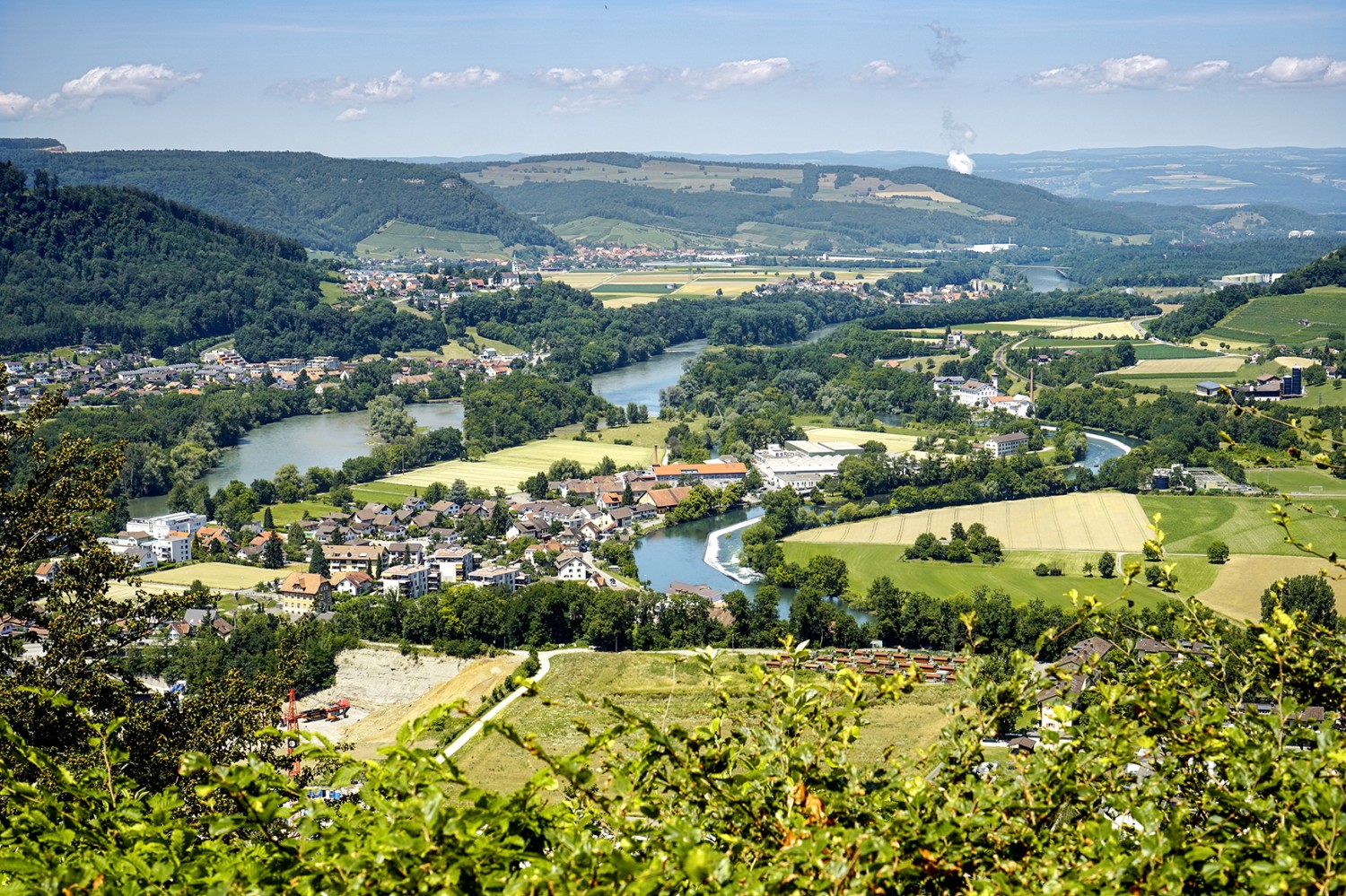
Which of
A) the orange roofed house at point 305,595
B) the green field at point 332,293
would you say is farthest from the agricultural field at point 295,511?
the green field at point 332,293

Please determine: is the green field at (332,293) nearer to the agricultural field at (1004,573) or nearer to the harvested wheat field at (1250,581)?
the agricultural field at (1004,573)

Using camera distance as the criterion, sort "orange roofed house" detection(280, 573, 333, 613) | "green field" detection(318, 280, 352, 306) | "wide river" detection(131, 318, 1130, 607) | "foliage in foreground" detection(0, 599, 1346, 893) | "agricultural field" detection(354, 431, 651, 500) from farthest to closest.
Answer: "green field" detection(318, 280, 352, 306) → "agricultural field" detection(354, 431, 651, 500) → "wide river" detection(131, 318, 1130, 607) → "orange roofed house" detection(280, 573, 333, 613) → "foliage in foreground" detection(0, 599, 1346, 893)

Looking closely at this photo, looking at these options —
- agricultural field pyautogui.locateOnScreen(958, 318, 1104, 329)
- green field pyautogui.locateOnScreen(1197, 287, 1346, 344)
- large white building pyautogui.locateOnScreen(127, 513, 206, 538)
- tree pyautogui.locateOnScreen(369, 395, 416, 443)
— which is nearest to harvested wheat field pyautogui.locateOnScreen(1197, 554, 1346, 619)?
large white building pyautogui.locateOnScreen(127, 513, 206, 538)

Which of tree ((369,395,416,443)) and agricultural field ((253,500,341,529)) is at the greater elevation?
tree ((369,395,416,443))

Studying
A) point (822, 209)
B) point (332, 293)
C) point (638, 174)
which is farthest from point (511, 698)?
point (638, 174)

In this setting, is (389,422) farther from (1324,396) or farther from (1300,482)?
(1324,396)

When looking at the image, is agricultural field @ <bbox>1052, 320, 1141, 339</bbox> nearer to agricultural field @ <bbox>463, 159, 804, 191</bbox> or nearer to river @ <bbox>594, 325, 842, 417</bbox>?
river @ <bbox>594, 325, 842, 417</bbox>

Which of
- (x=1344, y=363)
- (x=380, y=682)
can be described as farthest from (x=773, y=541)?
(x=1344, y=363)
